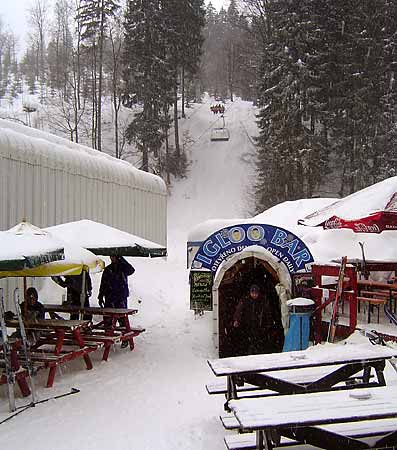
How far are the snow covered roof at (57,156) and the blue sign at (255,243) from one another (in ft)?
15.9

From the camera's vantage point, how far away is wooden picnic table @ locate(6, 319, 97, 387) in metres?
7.54

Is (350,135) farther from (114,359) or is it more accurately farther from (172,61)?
(114,359)

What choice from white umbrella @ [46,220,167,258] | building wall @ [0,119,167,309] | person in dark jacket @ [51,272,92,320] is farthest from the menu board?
building wall @ [0,119,167,309]

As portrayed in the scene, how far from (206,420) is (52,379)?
2606 millimetres

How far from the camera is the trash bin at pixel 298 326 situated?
28.7 ft

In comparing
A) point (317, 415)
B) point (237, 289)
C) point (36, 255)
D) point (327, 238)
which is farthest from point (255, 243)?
point (317, 415)

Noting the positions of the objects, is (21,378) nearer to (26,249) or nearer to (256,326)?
(26,249)

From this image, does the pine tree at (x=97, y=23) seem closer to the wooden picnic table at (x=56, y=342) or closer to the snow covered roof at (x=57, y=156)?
the snow covered roof at (x=57, y=156)

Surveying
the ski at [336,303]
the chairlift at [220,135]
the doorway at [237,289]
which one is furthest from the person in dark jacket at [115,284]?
the chairlift at [220,135]

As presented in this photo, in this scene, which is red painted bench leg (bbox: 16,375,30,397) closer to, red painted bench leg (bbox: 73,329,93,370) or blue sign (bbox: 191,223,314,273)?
red painted bench leg (bbox: 73,329,93,370)

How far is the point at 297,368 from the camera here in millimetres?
5262

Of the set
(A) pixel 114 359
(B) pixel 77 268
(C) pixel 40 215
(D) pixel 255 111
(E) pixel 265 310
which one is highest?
(D) pixel 255 111

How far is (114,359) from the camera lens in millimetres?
9219

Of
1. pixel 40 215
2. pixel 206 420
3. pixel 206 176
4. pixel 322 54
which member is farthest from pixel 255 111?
pixel 206 420
